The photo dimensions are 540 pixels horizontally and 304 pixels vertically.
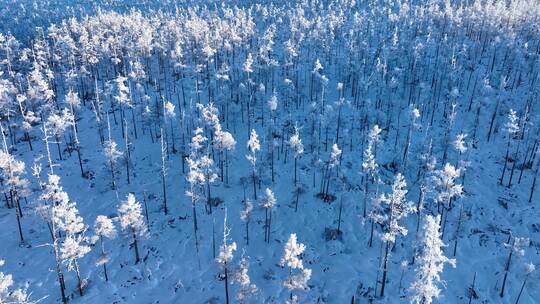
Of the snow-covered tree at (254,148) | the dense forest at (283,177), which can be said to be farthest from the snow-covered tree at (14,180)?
the snow-covered tree at (254,148)

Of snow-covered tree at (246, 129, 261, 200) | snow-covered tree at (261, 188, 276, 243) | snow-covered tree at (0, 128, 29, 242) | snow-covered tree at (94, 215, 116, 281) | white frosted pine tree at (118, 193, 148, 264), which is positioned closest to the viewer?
snow-covered tree at (94, 215, 116, 281)

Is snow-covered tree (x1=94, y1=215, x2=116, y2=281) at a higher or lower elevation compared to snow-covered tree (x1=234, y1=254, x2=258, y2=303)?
higher

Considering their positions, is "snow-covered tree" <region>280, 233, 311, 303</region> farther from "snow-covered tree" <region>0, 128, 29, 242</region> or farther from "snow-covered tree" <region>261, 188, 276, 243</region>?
"snow-covered tree" <region>0, 128, 29, 242</region>

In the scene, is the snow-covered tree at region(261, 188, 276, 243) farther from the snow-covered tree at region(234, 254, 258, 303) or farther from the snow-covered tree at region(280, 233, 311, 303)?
the snow-covered tree at region(280, 233, 311, 303)

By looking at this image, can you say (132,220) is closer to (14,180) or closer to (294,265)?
(14,180)

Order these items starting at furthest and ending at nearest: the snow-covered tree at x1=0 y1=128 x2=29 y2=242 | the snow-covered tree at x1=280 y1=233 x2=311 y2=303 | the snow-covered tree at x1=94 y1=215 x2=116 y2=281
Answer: the snow-covered tree at x1=0 y1=128 x2=29 y2=242
the snow-covered tree at x1=94 y1=215 x2=116 y2=281
the snow-covered tree at x1=280 y1=233 x2=311 y2=303

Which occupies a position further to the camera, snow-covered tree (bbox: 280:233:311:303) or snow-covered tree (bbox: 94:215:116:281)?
snow-covered tree (bbox: 94:215:116:281)

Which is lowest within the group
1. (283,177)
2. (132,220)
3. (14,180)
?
(283,177)

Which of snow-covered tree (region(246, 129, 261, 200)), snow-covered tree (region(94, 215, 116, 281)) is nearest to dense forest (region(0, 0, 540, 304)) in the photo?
snow-covered tree (region(94, 215, 116, 281))

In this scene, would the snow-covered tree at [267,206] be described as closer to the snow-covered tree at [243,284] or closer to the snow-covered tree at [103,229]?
the snow-covered tree at [243,284]

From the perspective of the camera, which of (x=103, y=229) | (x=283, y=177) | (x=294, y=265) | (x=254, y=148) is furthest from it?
(x=283, y=177)

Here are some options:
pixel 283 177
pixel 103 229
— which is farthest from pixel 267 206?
pixel 103 229
